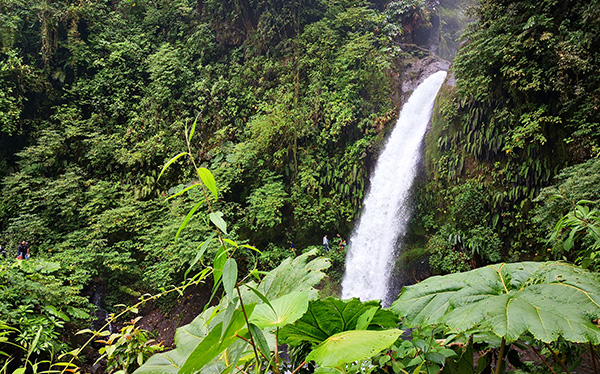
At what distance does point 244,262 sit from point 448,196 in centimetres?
502

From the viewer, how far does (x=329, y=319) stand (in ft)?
2.18

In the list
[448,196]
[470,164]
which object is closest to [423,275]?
[448,196]

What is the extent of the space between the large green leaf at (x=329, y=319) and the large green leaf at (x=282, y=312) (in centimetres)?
7

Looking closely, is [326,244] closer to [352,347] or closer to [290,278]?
[290,278]

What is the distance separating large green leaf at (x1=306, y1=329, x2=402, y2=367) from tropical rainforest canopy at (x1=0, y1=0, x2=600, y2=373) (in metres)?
0.09

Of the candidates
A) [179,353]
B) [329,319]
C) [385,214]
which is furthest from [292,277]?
[385,214]

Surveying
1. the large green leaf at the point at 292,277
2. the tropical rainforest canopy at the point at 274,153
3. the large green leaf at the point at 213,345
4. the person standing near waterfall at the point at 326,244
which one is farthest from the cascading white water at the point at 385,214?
the large green leaf at the point at 213,345

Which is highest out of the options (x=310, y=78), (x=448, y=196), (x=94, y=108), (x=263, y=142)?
(x=310, y=78)

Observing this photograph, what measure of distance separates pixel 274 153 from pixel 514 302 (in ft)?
26.3

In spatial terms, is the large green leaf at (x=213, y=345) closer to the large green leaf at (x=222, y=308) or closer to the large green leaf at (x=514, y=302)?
the large green leaf at (x=222, y=308)

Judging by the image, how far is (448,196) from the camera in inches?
249

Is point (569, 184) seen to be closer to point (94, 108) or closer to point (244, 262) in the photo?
point (244, 262)

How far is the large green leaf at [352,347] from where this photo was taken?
457 mm

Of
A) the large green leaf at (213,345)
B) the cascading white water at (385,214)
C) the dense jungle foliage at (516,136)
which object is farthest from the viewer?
the cascading white water at (385,214)
